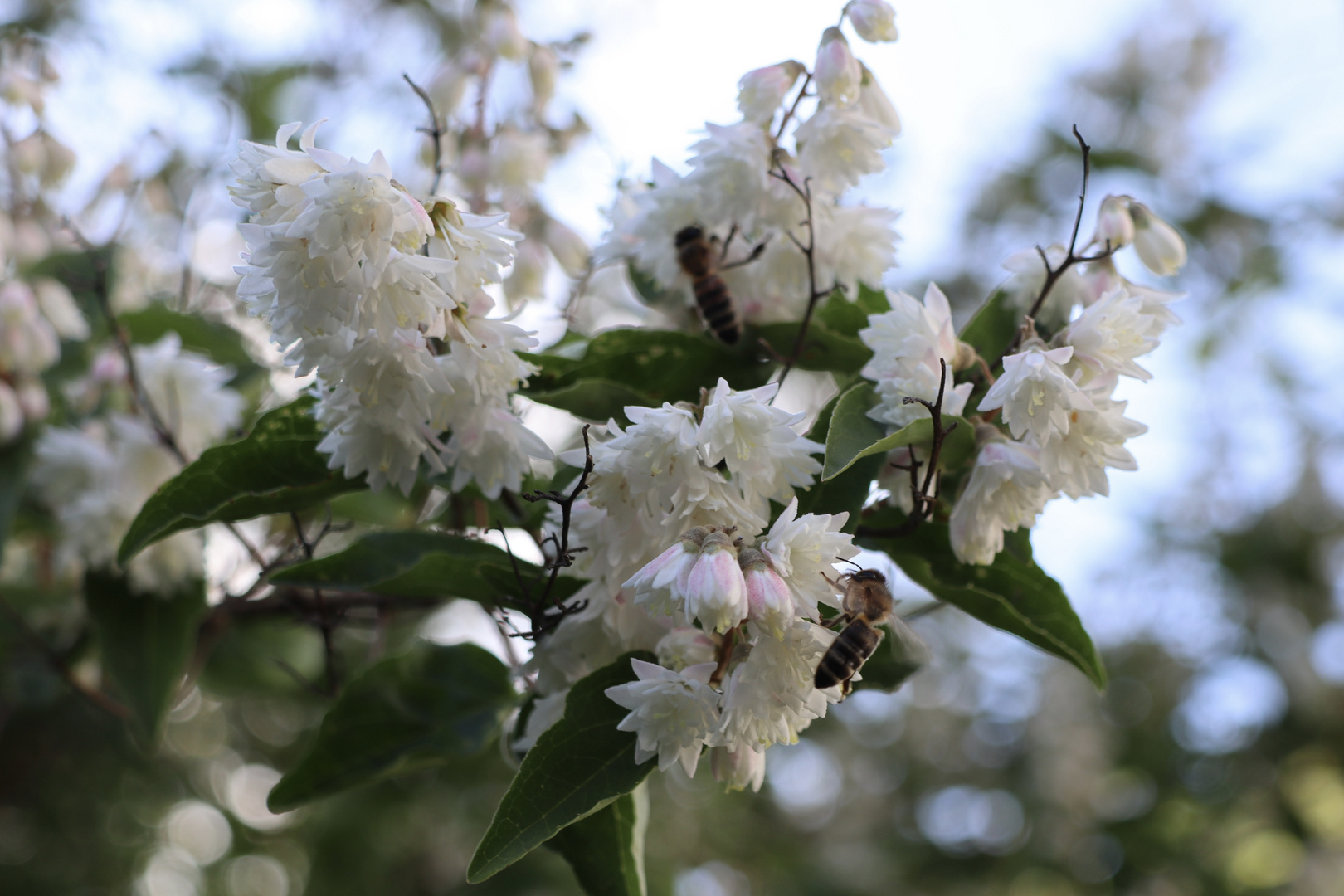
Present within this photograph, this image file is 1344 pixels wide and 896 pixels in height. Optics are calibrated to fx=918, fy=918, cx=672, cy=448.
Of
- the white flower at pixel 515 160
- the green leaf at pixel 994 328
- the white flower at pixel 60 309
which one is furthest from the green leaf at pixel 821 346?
the white flower at pixel 60 309

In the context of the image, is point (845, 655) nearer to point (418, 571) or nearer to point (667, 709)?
point (667, 709)

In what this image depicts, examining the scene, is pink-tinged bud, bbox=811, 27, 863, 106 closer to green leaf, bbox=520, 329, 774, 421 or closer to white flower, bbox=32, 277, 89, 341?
green leaf, bbox=520, 329, 774, 421

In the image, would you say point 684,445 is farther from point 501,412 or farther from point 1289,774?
point 1289,774

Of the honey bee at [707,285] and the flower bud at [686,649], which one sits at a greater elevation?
the honey bee at [707,285]

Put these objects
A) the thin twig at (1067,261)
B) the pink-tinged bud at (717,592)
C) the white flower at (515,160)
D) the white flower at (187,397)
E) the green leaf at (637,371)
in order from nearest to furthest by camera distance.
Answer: the pink-tinged bud at (717,592), the thin twig at (1067,261), the green leaf at (637,371), the white flower at (187,397), the white flower at (515,160)

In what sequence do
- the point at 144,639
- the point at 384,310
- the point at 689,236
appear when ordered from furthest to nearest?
the point at 144,639, the point at 689,236, the point at 384,310

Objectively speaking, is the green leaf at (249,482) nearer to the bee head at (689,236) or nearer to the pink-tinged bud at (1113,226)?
the bee head at (689,236)

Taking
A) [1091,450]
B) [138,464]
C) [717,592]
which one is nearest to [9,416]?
[138,464]
